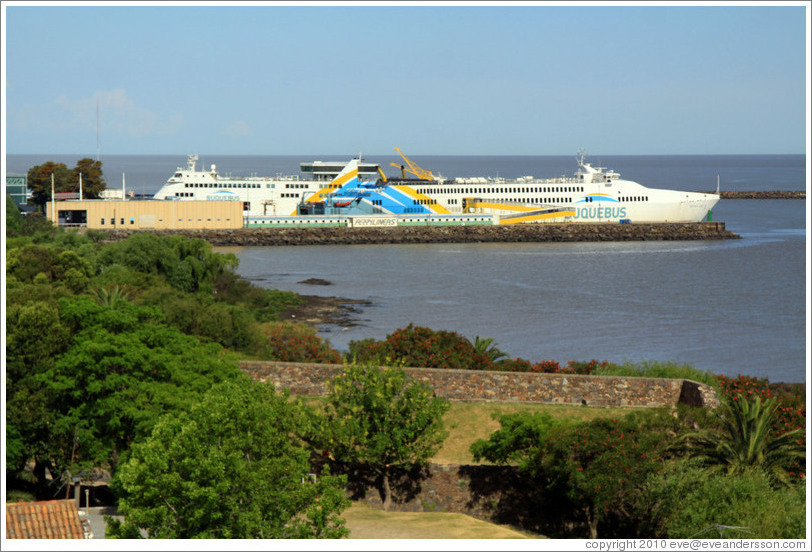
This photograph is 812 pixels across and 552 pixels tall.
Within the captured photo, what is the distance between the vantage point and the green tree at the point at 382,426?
15.1 meters

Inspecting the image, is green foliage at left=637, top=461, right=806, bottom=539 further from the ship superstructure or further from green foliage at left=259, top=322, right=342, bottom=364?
the ship superstructure

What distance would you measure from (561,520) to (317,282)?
35139 millimetres

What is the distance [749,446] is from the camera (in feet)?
45.3

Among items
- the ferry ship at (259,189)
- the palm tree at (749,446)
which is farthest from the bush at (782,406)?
the ferry ship at (259,189)

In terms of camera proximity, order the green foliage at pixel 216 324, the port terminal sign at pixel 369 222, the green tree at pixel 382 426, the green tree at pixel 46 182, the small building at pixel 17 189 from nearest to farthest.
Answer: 1. the green tree at pixel 382 426
2. the green foliage at pixel 216 324
3. the small building at pixel 17 189
4. the port terminal sign at pixel 369 222
5. the green tree at pixel 46 182

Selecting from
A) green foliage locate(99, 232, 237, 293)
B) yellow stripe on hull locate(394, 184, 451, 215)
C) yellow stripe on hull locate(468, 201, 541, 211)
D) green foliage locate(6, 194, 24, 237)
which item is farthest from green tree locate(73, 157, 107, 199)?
green foliage locate(99, 232, 237, 293)

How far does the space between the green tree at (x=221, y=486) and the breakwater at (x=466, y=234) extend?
56370 millimetres

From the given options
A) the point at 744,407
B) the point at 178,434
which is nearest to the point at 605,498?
the point at 744,407

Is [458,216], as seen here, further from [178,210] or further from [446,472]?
[446,472]

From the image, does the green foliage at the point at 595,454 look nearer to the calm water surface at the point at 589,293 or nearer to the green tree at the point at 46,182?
the calm water surface at the point at 589,293

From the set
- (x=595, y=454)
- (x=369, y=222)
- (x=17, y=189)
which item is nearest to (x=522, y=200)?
(x=369, y=222)

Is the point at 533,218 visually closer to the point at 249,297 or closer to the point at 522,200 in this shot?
the point at 522,200

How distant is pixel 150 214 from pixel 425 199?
1932 cm

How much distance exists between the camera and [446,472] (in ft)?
50.1
